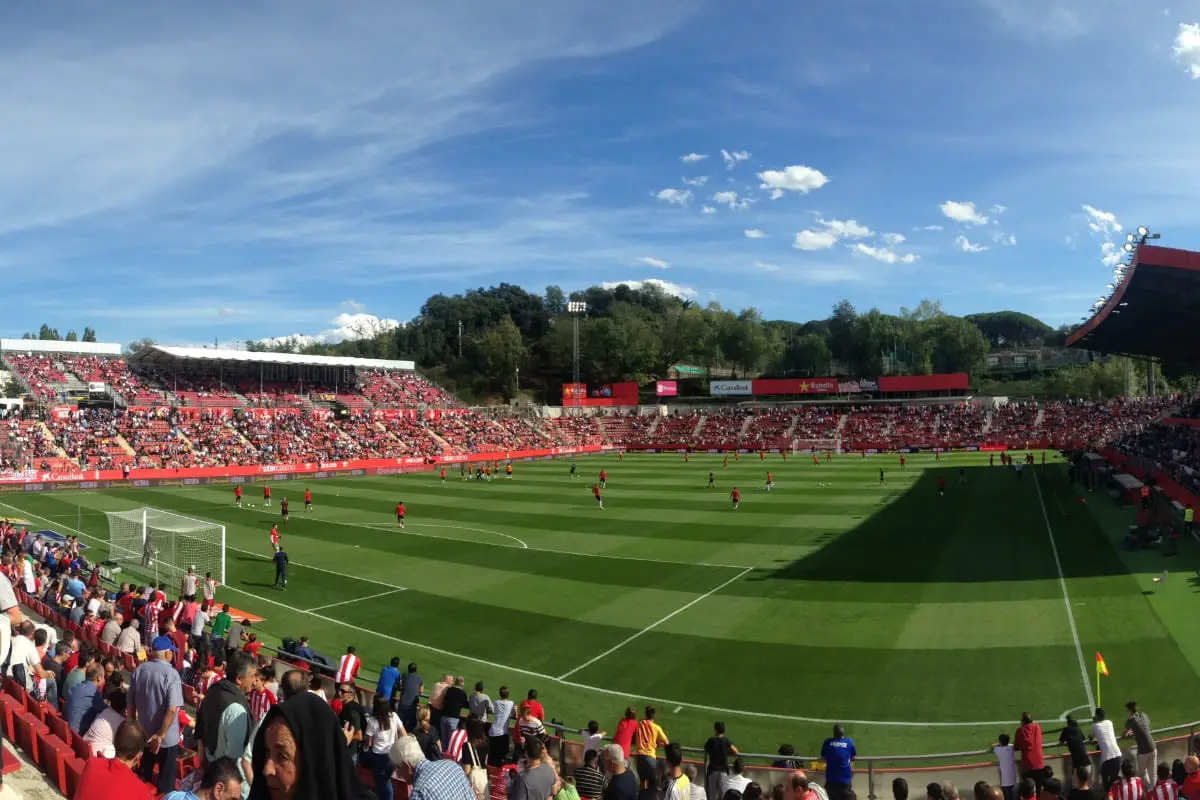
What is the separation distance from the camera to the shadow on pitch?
24.6 m

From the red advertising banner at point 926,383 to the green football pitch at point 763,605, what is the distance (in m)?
53.4

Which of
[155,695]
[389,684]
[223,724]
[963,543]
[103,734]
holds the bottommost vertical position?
[963,543]

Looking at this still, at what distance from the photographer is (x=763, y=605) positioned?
21750mm

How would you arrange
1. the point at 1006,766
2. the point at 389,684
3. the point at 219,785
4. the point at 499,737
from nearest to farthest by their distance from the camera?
the point at 219,785, the point at 1006,766, the point at 499,737, the point at 389,684

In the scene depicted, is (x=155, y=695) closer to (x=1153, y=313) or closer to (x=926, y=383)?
(x=1153, y=313)

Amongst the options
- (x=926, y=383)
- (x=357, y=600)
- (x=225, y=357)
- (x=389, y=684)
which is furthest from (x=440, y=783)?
(x=926, y=383)

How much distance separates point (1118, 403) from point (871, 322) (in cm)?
4909

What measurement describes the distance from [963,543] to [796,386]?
2873 inches

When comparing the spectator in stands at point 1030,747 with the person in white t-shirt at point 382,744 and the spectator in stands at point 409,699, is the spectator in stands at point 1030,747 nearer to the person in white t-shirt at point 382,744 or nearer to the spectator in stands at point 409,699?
the person in white t-shirt at point 382,744

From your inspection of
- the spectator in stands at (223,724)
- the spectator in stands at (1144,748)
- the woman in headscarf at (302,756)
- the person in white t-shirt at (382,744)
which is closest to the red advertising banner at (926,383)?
the spectator in stands at (1144,748)

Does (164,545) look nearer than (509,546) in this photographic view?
Result: Yes

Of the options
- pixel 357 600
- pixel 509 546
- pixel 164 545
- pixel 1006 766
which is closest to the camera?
pixel 1006 766

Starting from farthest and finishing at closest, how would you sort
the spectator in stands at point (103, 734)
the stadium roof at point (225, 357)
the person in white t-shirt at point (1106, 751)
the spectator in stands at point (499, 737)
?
1. the stadium roof at point (225, 357)
2. the spectator in stands at point (499, 737)
3. the person in white t-shirt at point (1106, 751)
4. the spectator in stands at point (103, 734)

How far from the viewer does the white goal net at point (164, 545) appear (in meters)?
26.1
